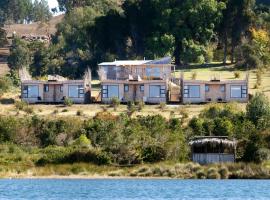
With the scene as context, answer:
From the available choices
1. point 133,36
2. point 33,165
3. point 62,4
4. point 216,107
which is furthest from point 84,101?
point 62,4

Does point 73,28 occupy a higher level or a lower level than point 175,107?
higher

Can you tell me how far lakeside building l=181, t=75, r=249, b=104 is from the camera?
9994cm

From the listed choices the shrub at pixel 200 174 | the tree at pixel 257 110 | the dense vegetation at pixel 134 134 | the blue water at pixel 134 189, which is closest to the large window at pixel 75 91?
the dense vegetation at pixel 134 134

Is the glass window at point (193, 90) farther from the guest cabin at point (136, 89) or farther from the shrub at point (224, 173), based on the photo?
the shrub at point (224, 173)

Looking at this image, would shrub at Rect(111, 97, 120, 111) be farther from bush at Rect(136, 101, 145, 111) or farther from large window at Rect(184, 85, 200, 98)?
large window at Rect(184, 85, 200, 98)

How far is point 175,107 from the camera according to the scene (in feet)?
318

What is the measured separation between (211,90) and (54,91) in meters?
14.8

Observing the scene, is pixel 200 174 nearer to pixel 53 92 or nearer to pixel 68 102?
pixel 68 102

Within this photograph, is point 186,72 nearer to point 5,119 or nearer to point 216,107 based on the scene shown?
point 216,107

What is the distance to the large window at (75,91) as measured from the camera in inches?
4001

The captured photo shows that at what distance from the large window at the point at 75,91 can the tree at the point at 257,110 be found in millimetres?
20685

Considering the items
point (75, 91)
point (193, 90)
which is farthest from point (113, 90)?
A: point (193, 90)

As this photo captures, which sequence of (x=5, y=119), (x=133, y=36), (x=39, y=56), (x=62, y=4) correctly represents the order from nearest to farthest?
(x=5, y=119) < (x=133, y=36) < (x=39, y=56) < (x=62, y=4)

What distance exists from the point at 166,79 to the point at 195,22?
1743 cm
